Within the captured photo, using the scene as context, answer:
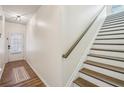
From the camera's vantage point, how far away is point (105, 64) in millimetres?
2262

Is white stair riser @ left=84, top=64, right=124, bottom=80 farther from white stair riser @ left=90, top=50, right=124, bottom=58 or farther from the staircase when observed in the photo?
white stair riser @ left=90, top=50, right=124, bottom=58

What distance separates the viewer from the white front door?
6375 millimetres

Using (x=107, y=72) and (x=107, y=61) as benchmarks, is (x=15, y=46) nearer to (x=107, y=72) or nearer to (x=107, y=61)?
(x=107, y=61)

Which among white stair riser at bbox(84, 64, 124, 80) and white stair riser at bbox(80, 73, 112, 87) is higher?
white stair riser at bbox(84, 64, 124, 80)

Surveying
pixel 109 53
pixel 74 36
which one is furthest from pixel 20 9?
pixel 109 53

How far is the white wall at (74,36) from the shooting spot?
216 cm

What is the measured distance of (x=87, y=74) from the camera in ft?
7.16

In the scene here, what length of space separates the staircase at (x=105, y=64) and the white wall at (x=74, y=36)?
0.17 m

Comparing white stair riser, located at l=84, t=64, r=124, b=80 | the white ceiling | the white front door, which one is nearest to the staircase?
white stair riser, located at l=84, t=64, r=124, b=80

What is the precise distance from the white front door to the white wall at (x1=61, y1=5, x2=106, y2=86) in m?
5.15

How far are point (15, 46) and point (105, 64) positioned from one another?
231 inches
